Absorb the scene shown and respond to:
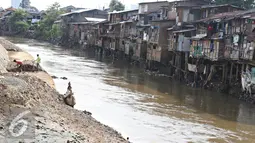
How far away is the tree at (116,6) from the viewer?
72669 mm

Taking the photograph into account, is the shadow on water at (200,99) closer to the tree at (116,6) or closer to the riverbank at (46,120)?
the riverbank at (46,120)

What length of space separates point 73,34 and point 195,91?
52270 mm

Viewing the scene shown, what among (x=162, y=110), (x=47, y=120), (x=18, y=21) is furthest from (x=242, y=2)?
(x=18, y=21)

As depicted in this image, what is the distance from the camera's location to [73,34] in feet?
254

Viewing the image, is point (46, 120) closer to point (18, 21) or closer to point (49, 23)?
point (49, 23)

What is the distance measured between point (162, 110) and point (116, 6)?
178ft

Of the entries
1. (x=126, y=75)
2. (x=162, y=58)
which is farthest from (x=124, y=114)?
(x=162, y=58)

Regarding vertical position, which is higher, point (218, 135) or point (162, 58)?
point (162, 58)

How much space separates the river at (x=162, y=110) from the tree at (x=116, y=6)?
41.6 metres

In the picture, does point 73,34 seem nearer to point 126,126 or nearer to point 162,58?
point 162,58

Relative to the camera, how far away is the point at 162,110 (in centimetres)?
2119

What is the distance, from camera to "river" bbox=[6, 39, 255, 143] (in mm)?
16484

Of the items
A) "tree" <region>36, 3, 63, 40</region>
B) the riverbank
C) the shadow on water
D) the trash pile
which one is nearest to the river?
the shadow on water

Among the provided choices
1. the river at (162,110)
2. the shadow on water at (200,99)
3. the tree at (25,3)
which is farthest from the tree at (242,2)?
the tree at (25,3)
